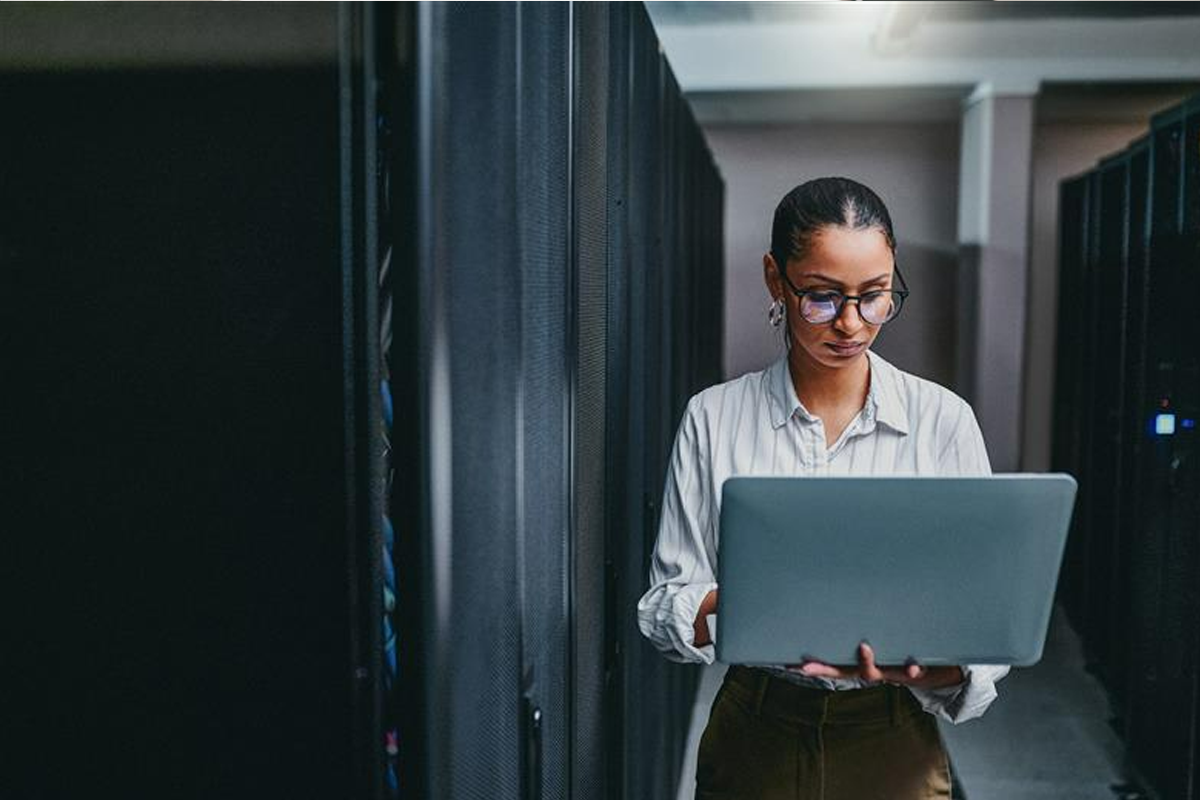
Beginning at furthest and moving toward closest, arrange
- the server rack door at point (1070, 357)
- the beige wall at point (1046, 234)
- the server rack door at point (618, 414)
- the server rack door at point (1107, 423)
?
1. the beige wall at point (1046, 234)
2. the server rack door at point (1070, 357)
3. the server rack door at point (1107, 423)
4. the server rack door at point (618, 414)

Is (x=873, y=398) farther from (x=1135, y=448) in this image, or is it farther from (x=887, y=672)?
(x=1135, y=448)

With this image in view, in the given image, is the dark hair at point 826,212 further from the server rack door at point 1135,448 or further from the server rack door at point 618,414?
the server rack door at point 1135,448

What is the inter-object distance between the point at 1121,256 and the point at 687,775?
1.94 metres

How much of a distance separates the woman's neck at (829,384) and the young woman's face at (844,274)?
61 mm

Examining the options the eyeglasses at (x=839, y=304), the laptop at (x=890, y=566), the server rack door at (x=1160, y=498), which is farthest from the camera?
the server rack door at (x=1160, y=498)

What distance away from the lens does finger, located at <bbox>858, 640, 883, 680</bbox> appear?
101 centimetres

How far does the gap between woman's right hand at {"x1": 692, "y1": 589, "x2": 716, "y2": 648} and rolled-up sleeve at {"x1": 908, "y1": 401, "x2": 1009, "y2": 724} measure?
0.22m

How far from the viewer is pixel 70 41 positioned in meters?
0.84

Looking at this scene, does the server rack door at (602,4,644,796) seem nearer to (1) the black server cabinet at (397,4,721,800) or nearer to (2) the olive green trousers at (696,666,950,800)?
(1) the black server cabinet at (397,4,721,800)

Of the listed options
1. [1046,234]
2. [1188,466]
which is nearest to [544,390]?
[1188,466]

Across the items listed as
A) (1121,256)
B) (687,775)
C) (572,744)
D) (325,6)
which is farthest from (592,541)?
(1121,256)

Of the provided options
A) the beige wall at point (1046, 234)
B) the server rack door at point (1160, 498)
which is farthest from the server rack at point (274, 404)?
the beige wall at point (1046, 234)

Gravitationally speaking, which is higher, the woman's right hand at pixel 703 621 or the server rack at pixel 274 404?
the server rack at pixel 274 404

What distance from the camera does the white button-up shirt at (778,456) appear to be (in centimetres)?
116
